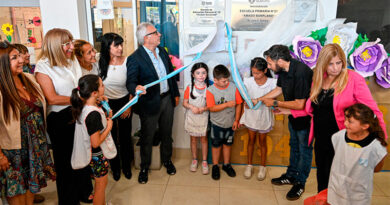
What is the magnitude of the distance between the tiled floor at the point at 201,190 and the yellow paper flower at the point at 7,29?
1.97 metres

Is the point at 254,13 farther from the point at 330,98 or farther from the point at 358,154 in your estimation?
the point at 358,154

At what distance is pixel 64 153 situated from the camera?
89.5 inches

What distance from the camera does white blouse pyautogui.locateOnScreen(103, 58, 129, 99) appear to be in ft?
8.86

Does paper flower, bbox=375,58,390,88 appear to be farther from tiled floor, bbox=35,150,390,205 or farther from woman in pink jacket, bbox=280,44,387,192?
woman in pink jacket, bbox=280,44,387,192

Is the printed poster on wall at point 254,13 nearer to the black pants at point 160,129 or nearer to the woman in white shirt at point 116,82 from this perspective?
the black pants at point 160,129

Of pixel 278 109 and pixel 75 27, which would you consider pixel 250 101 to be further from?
pixel 75 27

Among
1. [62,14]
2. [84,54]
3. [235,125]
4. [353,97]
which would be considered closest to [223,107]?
[235,125]

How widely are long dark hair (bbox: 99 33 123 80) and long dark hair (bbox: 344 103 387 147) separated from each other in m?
2.05

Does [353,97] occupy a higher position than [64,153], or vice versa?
[353,97]

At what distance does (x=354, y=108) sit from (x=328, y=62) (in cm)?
37

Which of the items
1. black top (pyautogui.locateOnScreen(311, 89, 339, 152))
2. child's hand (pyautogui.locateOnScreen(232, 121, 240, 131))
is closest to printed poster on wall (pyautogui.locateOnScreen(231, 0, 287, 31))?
child's hand (pyautogui.locateOnScreen(232, 121, 240, 131))

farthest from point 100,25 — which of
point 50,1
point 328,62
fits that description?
point 328,62

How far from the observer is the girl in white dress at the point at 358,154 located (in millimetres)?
1773

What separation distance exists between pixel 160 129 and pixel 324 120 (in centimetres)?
169
